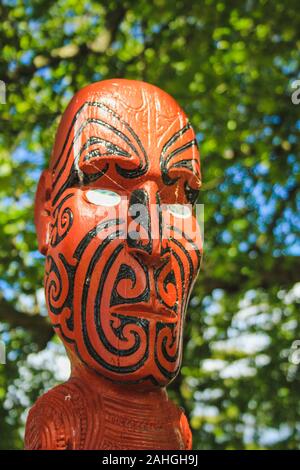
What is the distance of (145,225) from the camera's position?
3662mm

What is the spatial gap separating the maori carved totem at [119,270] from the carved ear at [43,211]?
83 mm

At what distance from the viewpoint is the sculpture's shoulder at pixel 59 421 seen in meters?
3.41

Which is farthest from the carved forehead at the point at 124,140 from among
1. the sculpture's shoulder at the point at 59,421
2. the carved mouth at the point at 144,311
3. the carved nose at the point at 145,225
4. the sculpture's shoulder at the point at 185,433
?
the sculpture's shoulder at the point at 185,433

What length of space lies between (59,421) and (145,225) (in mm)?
978

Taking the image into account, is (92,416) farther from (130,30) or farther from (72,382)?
(130,30)

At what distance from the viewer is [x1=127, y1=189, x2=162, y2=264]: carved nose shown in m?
3.62

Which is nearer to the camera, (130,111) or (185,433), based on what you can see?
(185,433)

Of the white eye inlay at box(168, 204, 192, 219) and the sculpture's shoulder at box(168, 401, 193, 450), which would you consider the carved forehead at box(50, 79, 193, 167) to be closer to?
the white eye inlay at box(168, 204, 192, 219)

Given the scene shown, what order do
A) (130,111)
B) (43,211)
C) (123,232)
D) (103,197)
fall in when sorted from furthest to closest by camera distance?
(43,211) → (130,111) → (103,197) → (123,232)

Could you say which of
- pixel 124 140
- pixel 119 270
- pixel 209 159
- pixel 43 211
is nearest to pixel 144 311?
pixel 119 270

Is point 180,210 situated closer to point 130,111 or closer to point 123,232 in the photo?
point 123,232

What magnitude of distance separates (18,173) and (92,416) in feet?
14.3

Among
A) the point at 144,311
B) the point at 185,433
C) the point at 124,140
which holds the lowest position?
the point at 185,433

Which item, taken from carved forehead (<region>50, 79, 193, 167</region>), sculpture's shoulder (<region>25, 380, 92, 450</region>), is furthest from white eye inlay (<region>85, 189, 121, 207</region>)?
sculpture's shoulder (<region>25, 380, 92, 450</region>)
